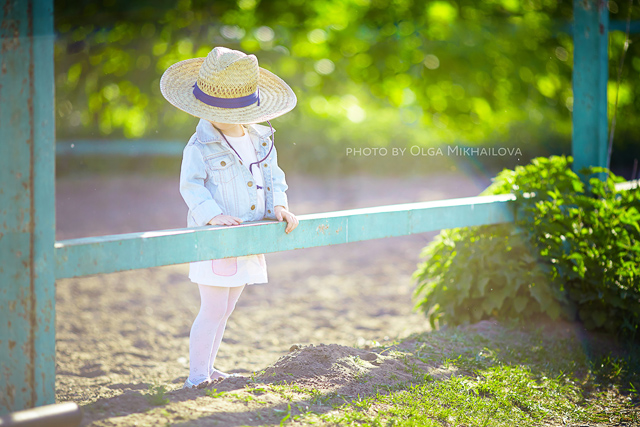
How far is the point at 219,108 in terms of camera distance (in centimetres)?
252

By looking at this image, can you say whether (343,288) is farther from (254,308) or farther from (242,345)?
(242,345)

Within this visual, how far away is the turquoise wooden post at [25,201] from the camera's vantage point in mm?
1843

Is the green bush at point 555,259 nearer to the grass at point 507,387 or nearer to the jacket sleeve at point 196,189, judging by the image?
the grass at point 507,387

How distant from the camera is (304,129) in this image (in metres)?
12.9

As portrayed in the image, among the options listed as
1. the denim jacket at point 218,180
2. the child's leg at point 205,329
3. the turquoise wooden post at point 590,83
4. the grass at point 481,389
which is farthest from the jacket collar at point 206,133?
the turquoise wooden post at point 590,83

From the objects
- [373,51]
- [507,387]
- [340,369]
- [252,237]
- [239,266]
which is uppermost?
[373,51]

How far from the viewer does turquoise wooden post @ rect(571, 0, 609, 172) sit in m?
4.05

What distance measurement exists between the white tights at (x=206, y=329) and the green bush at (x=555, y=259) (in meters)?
1.72

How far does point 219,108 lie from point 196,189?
0.37 metres

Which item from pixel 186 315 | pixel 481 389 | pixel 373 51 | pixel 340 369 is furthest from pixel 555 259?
pixel 373 51

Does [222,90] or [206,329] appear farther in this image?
[206,329]

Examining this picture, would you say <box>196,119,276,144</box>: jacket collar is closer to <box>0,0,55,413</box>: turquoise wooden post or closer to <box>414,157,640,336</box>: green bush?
<box>0,0,55,413</box>: turquoise wooden post

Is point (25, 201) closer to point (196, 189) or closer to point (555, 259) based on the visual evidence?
point (196, 189)

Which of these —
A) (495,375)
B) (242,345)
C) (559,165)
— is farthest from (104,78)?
(495,375)
